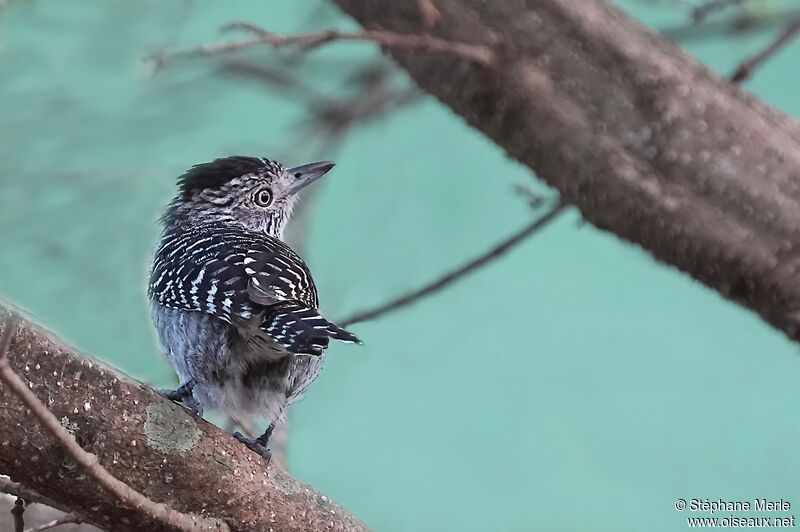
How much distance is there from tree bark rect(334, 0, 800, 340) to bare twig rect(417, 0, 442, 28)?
0.02 meters

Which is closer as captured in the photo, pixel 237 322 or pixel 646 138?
pixel 237 322

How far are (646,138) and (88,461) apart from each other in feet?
5.01

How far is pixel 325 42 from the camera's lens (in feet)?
6.74

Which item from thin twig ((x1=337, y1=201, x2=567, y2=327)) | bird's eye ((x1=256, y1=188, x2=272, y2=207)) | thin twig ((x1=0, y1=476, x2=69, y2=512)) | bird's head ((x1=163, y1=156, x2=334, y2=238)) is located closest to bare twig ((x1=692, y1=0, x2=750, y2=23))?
thin twig ((x1=337, y1=201, x2=567, y2=327))

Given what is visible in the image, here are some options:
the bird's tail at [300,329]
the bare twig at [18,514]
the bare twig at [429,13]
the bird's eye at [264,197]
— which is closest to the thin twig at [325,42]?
the bare twig at [429,13]

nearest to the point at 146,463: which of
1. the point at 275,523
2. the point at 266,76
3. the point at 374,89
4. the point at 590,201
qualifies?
the point at 275,523

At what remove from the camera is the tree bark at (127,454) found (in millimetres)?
1660

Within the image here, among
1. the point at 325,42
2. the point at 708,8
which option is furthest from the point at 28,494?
the point at 708,8

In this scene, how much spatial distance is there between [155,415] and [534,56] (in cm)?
130

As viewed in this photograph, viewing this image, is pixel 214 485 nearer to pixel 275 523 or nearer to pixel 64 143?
pixel 275 523

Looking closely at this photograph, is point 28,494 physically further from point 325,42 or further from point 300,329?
point 325,42

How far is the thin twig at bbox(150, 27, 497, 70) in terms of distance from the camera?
1905mm

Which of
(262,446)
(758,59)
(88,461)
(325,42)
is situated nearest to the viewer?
(88,461)

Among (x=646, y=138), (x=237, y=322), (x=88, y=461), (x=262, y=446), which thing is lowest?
→ (x=262, y=446)
